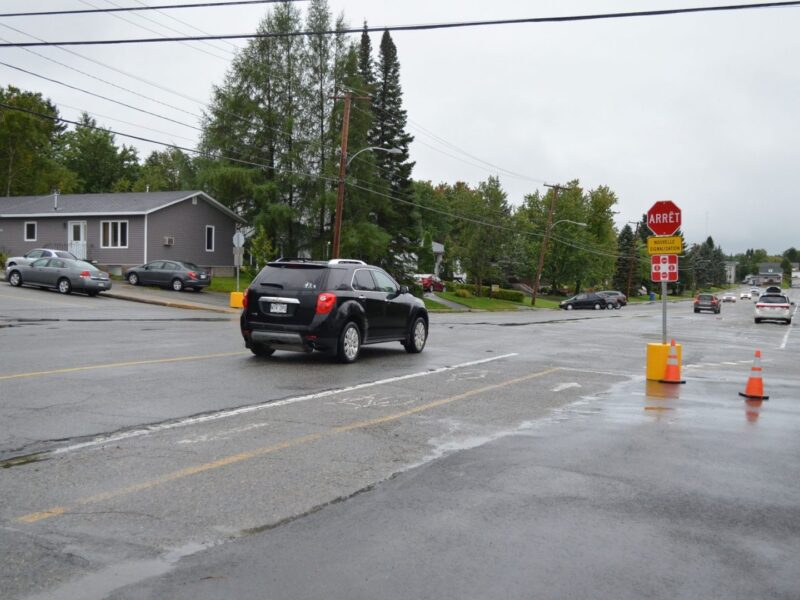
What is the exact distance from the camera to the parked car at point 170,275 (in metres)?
40.6

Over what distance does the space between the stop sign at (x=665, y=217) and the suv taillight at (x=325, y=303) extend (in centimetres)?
577

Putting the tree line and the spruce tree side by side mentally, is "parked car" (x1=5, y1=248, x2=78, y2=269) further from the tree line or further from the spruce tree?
the spruce tree

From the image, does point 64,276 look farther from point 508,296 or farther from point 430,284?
point 508,296

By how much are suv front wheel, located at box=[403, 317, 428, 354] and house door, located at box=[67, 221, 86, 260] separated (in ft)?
115

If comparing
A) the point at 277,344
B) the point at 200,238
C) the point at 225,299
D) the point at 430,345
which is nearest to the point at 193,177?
the point at 200,238

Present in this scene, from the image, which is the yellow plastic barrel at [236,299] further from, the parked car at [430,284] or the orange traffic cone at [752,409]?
the parked car at [430,284]

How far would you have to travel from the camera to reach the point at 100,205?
47.1m

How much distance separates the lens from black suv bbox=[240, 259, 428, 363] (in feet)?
42.7

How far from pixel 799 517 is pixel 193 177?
51462mm

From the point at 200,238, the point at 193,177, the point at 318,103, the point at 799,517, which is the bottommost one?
the point at 799,517

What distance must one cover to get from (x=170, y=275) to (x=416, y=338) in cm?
2753

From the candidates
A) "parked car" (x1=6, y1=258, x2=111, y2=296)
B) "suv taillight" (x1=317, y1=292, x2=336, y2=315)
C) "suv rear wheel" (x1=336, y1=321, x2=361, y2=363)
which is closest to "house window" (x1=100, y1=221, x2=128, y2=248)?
"parked car" (x1=6, y1=258, x2=111, y2=296)

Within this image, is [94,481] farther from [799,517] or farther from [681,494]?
[799,517]

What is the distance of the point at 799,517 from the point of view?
17.8 ft
